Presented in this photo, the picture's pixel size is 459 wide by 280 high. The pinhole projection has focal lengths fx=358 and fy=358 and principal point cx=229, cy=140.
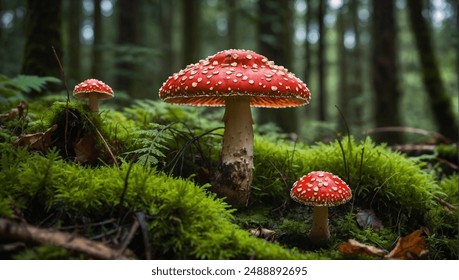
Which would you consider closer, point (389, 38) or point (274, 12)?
point (389, 38)

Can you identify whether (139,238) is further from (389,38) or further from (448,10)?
(448,10)

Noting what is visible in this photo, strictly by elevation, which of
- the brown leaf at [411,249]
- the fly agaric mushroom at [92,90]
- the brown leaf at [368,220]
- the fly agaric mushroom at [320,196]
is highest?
the fly agaric mushroom at [92,90]

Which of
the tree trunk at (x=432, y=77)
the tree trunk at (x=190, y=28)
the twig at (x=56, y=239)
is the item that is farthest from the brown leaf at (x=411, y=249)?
the tree trunk at (x=190, y=28)

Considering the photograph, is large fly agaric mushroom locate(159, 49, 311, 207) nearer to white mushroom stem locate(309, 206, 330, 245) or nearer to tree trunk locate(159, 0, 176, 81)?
white mushroom stem locate(309, 206, 330, 245)

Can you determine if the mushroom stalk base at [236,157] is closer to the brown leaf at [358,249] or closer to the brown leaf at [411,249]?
the brown leaf at [358,249]

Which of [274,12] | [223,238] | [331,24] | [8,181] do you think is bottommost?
[223,238]

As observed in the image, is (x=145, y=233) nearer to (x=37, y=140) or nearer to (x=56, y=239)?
(x=56, y=239)

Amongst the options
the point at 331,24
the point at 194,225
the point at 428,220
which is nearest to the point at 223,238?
the point at 194,225
